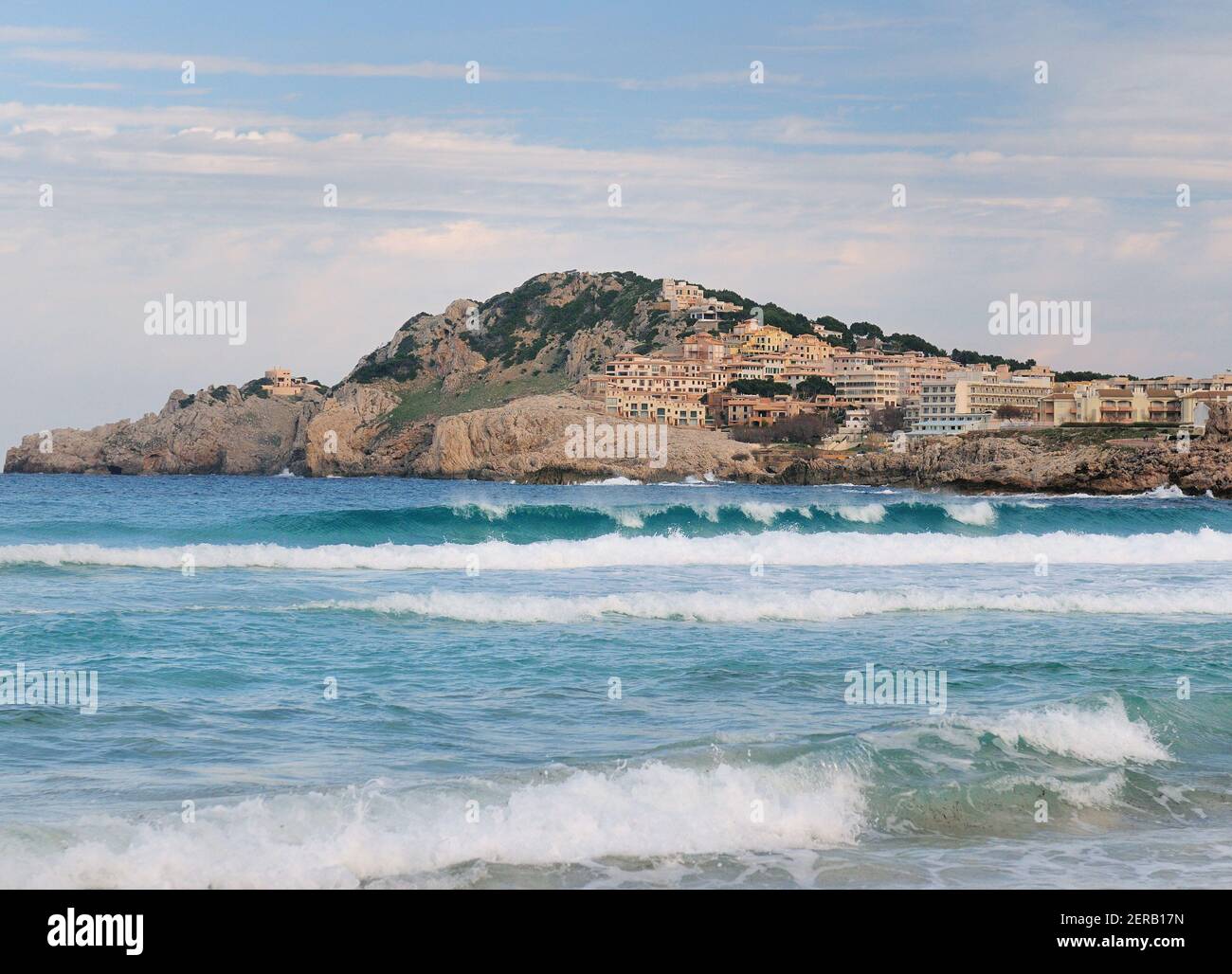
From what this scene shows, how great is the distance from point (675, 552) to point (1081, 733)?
1595 cm

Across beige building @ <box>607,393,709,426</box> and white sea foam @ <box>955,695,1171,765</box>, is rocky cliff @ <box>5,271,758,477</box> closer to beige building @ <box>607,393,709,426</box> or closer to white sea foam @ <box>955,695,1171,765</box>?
beige building @ <box>607,393,709,426</box>

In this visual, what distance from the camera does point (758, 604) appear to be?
1694 cm

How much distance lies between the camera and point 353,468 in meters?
121

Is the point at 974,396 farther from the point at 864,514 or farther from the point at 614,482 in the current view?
the point at 864,514

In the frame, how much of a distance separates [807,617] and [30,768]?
10.5m

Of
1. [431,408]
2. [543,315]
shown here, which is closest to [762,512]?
[431,408]

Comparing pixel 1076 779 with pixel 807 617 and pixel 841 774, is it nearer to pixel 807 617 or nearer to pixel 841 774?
pixel 841 774

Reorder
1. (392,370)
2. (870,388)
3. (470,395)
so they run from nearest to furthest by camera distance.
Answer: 1. (870,388)
2. (470,395)
3. (392,370)

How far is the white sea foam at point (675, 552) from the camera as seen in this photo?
2355cm

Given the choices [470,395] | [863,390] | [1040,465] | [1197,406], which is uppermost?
[470,395]

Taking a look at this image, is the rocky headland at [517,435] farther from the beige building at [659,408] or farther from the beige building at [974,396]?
the beige building at [974,396]

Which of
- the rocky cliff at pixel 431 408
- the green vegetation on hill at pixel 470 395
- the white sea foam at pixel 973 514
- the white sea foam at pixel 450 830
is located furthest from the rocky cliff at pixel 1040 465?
the white sea foam at pixel 450 830

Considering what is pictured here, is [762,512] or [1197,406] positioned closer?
[762,512]

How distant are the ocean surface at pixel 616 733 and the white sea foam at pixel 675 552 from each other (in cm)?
247
